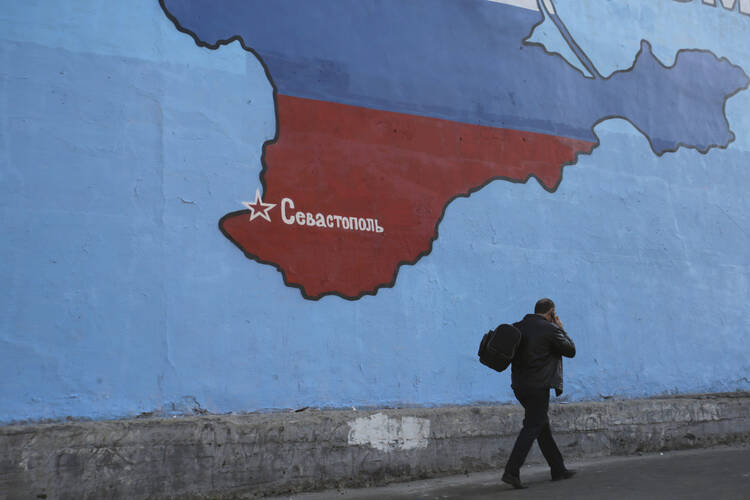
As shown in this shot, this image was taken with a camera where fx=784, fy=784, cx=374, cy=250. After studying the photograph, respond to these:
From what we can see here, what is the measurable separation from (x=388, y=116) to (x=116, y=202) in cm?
279

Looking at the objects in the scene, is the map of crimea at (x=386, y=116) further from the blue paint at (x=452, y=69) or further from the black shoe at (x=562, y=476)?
the black shoe at (x=562, y=476)

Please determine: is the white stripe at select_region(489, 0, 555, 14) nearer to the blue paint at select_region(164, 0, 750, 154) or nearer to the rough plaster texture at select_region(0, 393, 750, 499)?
the blue paint at select_region(164, 0, 750, 154)

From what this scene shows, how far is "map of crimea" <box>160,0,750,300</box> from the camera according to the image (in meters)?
6.99

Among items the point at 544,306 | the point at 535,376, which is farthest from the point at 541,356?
the point at 544,306

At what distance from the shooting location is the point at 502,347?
6.37m

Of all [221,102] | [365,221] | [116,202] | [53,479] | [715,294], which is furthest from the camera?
[715,294]

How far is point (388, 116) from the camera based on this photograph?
770cm

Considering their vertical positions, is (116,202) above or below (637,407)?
above

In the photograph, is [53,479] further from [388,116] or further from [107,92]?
[388,116]

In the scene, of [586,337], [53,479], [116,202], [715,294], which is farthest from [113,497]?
[715,294]

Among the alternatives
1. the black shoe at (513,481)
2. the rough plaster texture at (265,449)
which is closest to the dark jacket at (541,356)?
the black shoe at (513,481)

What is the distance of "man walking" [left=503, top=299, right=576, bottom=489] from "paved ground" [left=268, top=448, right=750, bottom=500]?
31cm

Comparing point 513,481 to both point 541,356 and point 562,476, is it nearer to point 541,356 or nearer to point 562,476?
point 562,476

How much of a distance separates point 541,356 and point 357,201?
7.32 ft
